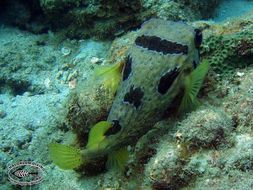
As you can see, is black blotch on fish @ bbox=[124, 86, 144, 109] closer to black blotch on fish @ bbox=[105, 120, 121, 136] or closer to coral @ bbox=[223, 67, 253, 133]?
black blotch on fish @ bbox=[105, 120, 121, 136]

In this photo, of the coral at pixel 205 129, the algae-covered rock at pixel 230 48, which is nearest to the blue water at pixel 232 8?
the algae-covered rock at pixel 230 48

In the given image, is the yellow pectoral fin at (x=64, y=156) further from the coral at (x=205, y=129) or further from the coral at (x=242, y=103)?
the coral at (x=242, y=103)

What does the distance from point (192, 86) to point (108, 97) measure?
84 cm

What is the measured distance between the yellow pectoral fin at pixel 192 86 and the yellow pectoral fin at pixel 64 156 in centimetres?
93

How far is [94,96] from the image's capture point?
3.34m

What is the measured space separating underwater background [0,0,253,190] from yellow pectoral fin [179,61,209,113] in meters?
0.06

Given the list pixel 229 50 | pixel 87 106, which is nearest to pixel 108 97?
pixel 87 106

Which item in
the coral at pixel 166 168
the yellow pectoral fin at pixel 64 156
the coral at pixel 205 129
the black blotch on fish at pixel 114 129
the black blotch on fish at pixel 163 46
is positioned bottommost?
the yellow pectoral fin at pixel 64 156

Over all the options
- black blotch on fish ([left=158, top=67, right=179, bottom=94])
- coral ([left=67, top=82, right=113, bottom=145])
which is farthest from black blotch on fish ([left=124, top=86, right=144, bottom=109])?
coral ([left=67, top=82, right=113, bottom=145])

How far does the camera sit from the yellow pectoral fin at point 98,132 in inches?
108

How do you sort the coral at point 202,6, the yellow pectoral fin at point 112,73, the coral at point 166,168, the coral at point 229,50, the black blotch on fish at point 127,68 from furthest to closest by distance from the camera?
the coral at point 202,6 → the coral at point 229,50 → the yellow pectoral fin at point 112,73 → the black blotch on fish at point 127,68 → the coral at point 166,168

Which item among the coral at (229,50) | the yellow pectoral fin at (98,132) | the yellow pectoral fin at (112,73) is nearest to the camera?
the yellow pectoral fin at (98,132)

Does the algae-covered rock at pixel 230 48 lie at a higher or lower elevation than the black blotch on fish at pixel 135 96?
higher

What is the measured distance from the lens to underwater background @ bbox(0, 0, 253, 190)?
2.56 meters
